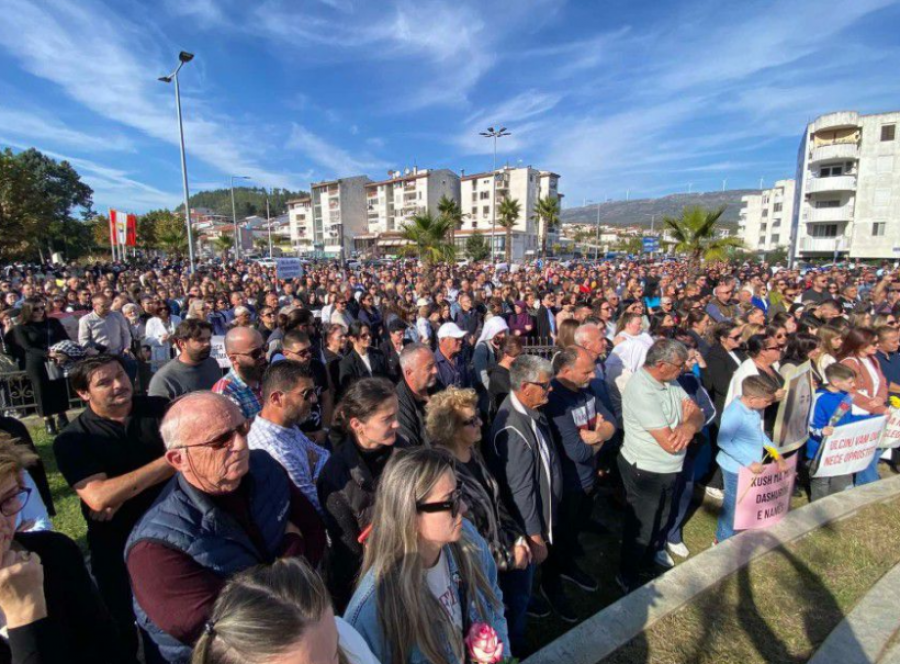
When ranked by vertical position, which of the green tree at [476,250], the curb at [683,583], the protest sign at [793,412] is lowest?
the curb at [683,583]

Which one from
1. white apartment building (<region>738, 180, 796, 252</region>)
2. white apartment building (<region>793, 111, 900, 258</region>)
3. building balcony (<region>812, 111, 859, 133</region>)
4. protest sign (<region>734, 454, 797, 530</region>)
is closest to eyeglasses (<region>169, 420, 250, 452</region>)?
protest sign (<region>734, 454, 797, 530</region>)

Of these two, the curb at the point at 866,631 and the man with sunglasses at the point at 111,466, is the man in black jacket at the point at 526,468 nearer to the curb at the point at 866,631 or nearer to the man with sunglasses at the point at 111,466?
the curb at the point at 866,631

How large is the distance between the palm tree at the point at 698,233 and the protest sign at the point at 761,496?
737 inches

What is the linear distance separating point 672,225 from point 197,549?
23.4m

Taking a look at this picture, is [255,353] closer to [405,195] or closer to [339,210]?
[405,195]

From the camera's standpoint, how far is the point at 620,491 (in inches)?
188

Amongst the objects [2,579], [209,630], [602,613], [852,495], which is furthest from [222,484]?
[852,495]

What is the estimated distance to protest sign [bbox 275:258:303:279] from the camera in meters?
13.5

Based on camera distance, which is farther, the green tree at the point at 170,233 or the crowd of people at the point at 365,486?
the green tree at the point at 170,233

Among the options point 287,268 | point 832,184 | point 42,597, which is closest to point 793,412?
point 42,597

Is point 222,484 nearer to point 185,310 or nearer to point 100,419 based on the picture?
point 100,419

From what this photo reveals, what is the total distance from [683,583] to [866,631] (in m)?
1.00

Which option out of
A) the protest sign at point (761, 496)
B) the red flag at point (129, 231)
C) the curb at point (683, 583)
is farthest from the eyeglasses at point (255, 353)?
the red flag at point (129, 231)

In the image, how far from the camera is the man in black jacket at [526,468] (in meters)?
2.81
